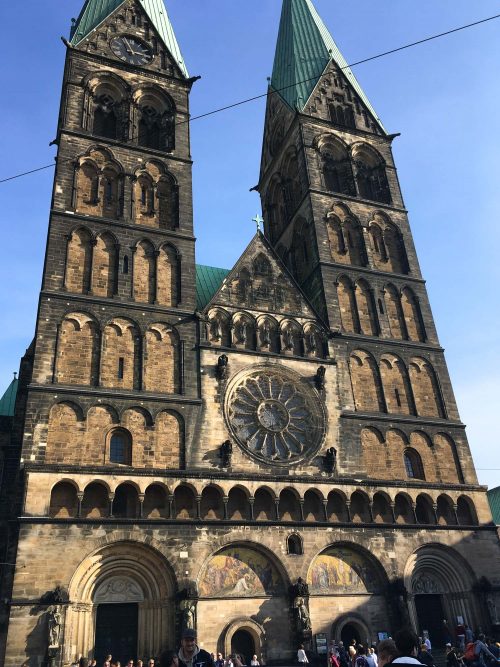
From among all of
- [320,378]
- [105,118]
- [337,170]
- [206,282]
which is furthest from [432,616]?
[105,118]

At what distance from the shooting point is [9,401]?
28.8 m

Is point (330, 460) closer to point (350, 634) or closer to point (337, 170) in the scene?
point (350, 634)

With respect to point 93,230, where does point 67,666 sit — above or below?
below

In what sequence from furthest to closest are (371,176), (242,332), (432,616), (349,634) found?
(371,176) < (242,332) < (432,616) < (349,634)

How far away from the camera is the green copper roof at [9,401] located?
2804cm

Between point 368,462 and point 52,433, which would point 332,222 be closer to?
point 368,462

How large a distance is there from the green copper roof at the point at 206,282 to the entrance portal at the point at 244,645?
14.0m

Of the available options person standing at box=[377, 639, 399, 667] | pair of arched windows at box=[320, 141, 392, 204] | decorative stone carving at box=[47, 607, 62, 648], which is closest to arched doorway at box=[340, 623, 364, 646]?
decorative stone carving at box=[47, 607, 62, 648]

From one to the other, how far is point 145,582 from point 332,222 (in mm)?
20540

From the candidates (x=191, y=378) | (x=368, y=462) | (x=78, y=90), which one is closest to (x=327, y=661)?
(x=368, y=462)

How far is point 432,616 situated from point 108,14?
112ft

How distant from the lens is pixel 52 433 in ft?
66.9

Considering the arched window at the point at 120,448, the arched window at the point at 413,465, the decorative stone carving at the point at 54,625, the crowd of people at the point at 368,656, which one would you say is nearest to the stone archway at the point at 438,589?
the crowd of people at the point at 368,656

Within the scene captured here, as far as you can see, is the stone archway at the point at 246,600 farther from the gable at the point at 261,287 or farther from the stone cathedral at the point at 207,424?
the gable at the point at 261,287
